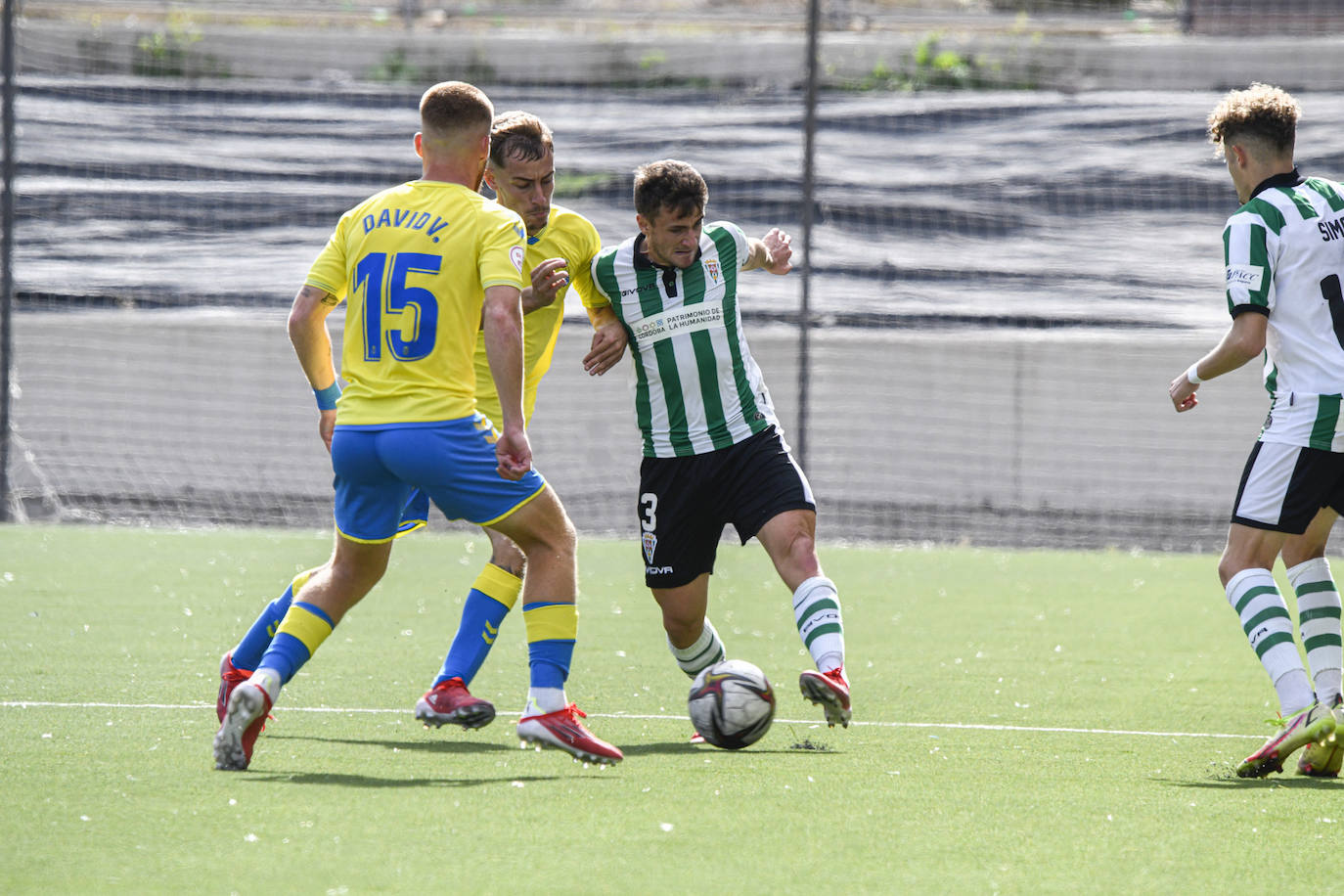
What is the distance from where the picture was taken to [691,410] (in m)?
4.90

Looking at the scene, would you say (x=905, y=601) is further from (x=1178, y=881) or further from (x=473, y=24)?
(x=473, y=24)

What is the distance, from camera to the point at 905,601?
8219mm

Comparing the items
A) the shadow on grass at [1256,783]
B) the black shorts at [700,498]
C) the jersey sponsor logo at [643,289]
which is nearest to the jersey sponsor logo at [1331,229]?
the shadow on grass at [1256,783]

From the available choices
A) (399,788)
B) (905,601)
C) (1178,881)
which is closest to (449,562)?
(905,601)

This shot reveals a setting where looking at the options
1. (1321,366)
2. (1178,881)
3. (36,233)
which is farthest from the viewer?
(36,233)

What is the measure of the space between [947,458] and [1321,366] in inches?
309

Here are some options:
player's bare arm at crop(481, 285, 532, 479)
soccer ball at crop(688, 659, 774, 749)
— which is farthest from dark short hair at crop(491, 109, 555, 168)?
soccer ball at crop(688, 659, 774, 749)

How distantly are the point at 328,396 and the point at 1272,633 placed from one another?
9.18 feet

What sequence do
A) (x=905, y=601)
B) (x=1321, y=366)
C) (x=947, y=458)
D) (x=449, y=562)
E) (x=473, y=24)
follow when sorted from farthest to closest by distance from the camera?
1. (x=473, y=24)
2. (x=947, y=458)
3. (x=449, y=562)
4. (x=905, y=601)
5. (x=1321, y=366)

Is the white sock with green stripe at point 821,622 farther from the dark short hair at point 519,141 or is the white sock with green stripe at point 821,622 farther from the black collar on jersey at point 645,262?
the dark short hair at point 519,141

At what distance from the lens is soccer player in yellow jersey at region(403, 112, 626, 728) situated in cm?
475

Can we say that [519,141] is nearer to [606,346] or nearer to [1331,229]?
[606,346]

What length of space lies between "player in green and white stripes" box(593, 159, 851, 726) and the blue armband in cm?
93

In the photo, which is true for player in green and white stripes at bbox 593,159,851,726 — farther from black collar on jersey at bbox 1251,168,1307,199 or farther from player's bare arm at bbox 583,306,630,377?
black collar on jersey at bbox 1251,168,1307,199
